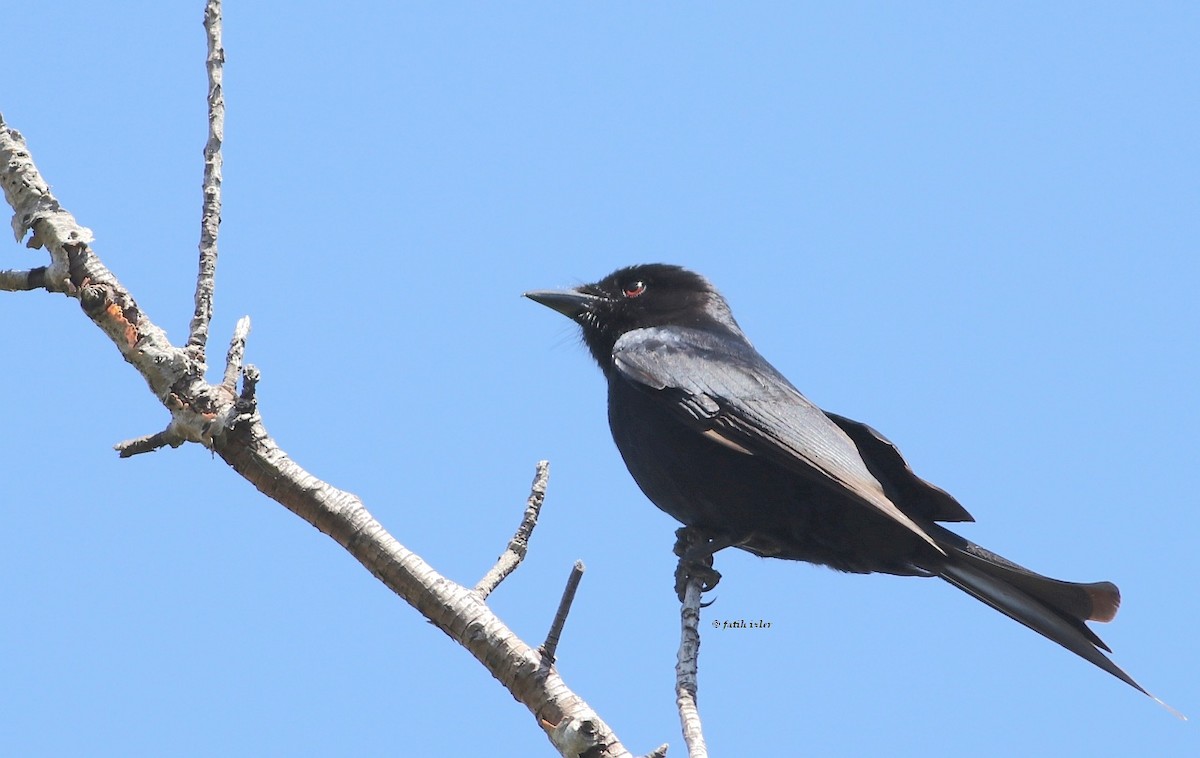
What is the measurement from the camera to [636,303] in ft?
22.1

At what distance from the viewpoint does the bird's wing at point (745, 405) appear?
481 cm

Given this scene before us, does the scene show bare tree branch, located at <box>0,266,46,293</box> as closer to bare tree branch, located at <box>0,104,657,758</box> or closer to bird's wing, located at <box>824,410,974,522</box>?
bare tree branch, located at <box>0,104,657,758</box>

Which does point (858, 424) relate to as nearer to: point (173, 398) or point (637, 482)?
point (637, 482)

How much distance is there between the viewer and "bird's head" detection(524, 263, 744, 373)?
659 cm

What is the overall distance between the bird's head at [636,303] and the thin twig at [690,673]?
2829 millimetres

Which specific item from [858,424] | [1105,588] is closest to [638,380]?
[858,424]

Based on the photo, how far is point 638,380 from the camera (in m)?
5.50

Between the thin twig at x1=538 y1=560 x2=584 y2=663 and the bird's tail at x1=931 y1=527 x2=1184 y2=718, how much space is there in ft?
8.00

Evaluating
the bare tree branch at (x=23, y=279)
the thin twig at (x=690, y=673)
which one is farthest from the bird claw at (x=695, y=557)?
the bare tree branch at (x=23, y=279)

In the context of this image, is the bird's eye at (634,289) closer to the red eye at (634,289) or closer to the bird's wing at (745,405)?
the red eye at (634,289)

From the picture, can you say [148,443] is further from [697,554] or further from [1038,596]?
[1038,596]

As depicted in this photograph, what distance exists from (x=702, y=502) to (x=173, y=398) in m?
2.35

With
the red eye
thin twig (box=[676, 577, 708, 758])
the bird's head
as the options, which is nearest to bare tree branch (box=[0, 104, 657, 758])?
thin twig (box=[676, 577, 708, 758])

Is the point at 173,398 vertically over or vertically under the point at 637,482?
under
